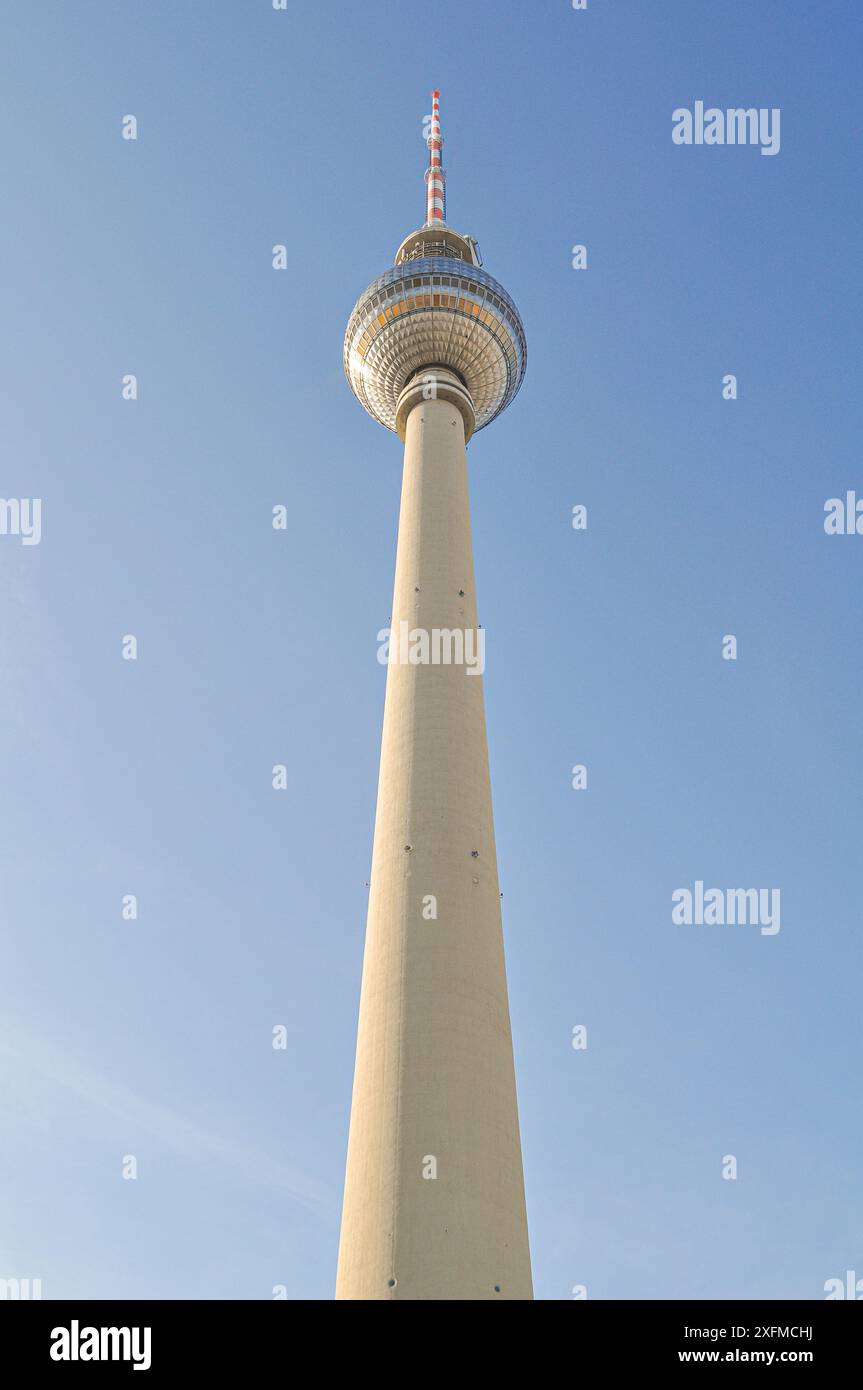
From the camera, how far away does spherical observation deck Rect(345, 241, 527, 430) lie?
6488cm

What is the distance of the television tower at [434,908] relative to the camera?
116 ft

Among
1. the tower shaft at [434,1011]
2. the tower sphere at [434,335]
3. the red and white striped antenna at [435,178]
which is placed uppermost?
the red and white striped antenna at [435,178]

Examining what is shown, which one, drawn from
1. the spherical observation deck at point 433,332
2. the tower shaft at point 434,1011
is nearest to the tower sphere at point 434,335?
the spherical observation deck at point 433,332

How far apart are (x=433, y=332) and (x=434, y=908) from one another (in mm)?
36129

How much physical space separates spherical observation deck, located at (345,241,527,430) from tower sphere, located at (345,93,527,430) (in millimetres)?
51

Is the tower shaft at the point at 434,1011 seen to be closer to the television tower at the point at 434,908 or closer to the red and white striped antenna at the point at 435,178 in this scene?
the television tower at the point at 434,908

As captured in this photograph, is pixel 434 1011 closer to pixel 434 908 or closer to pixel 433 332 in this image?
pixel 434 908

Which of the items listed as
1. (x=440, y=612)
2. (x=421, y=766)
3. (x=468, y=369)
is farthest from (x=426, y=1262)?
(x=468, y=369)

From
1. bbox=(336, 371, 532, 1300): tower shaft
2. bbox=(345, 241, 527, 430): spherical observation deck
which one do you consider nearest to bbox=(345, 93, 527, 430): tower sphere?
bbox=(345, 241, 527, 430): spherical observation deck

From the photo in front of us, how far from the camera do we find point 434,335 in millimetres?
64938

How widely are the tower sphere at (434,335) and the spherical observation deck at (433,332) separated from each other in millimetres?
51
